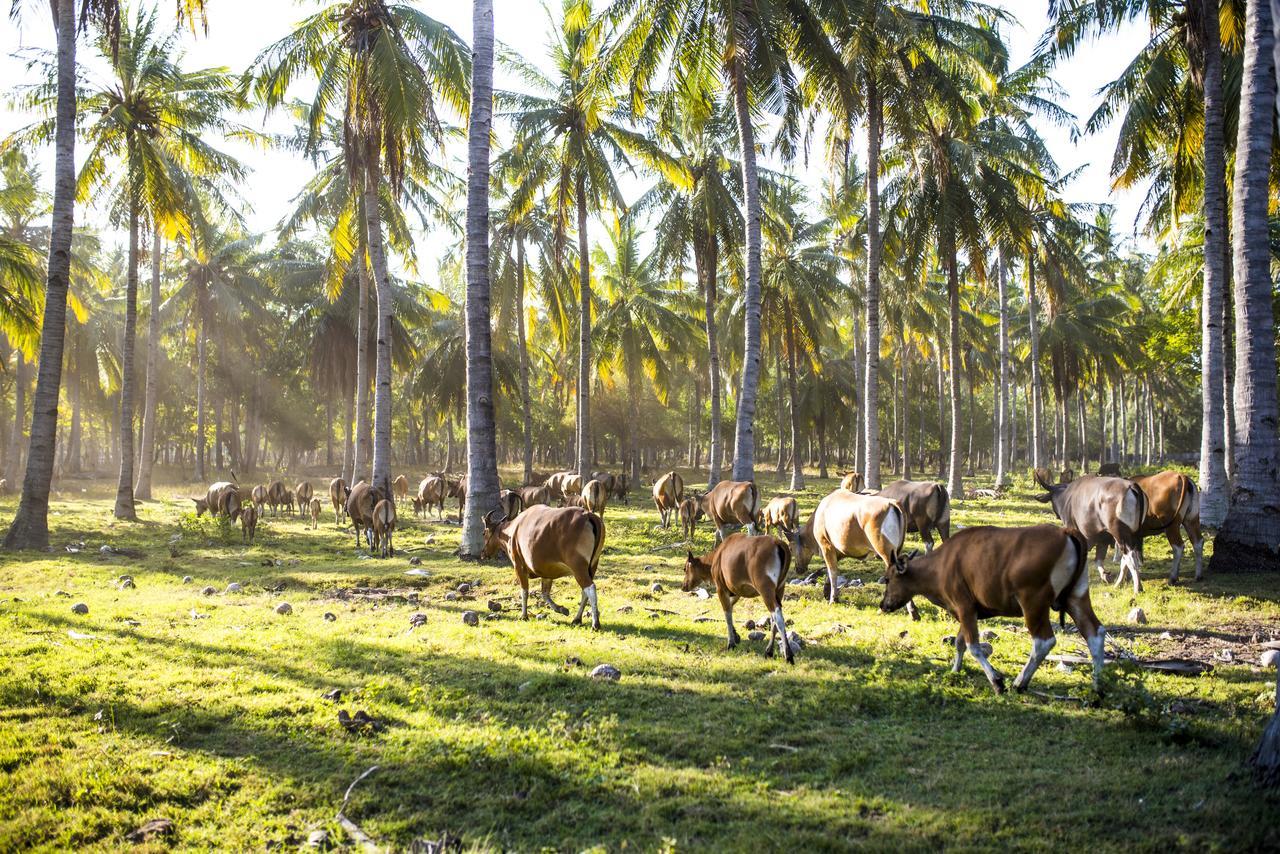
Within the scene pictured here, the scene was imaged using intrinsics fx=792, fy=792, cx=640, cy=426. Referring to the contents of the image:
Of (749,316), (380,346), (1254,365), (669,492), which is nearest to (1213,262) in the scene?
(1254,365)

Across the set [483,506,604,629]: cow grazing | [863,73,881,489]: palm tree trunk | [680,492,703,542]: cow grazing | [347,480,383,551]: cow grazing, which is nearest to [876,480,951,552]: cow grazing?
[483,506,604,629]: cow grazing

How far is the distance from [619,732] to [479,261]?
10502 mm

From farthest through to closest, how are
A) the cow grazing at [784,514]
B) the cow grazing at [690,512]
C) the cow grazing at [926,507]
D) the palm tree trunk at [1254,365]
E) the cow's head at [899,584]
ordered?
1. the cow grazing at [690,512]
2. the cow grazing at [784,514]
3. the cow grazing at [926,507]
4. the palm tree trunk at [1254,365]
5. the cow's head at [899,584]

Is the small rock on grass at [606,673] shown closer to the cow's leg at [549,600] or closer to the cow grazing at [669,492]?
the cow's leg at [549,600]

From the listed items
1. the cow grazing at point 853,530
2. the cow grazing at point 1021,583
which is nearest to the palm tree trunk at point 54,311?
the cow grazing at point 853,530

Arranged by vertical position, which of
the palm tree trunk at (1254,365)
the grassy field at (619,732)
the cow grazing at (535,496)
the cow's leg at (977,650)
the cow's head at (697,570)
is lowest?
the grassy field at (619,732)

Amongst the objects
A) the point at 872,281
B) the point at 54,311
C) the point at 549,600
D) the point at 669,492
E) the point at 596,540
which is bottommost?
the point at 549,600

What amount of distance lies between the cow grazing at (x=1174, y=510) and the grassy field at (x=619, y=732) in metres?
0.93

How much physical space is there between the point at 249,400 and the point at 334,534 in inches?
1272

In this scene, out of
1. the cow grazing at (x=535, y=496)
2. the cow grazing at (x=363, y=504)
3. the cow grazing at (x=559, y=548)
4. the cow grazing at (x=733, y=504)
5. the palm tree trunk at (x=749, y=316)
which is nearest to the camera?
the cow grazing at (x=559, y=548)

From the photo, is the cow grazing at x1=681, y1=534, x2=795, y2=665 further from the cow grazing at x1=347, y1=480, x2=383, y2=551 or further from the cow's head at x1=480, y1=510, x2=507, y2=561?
the cow grazing at x1=347, y1=480, x2=383, y2=551

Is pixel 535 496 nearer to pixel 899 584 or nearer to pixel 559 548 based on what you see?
pixel 559 548

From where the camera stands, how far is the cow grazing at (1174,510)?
36.3ft

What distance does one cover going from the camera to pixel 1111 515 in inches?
433
